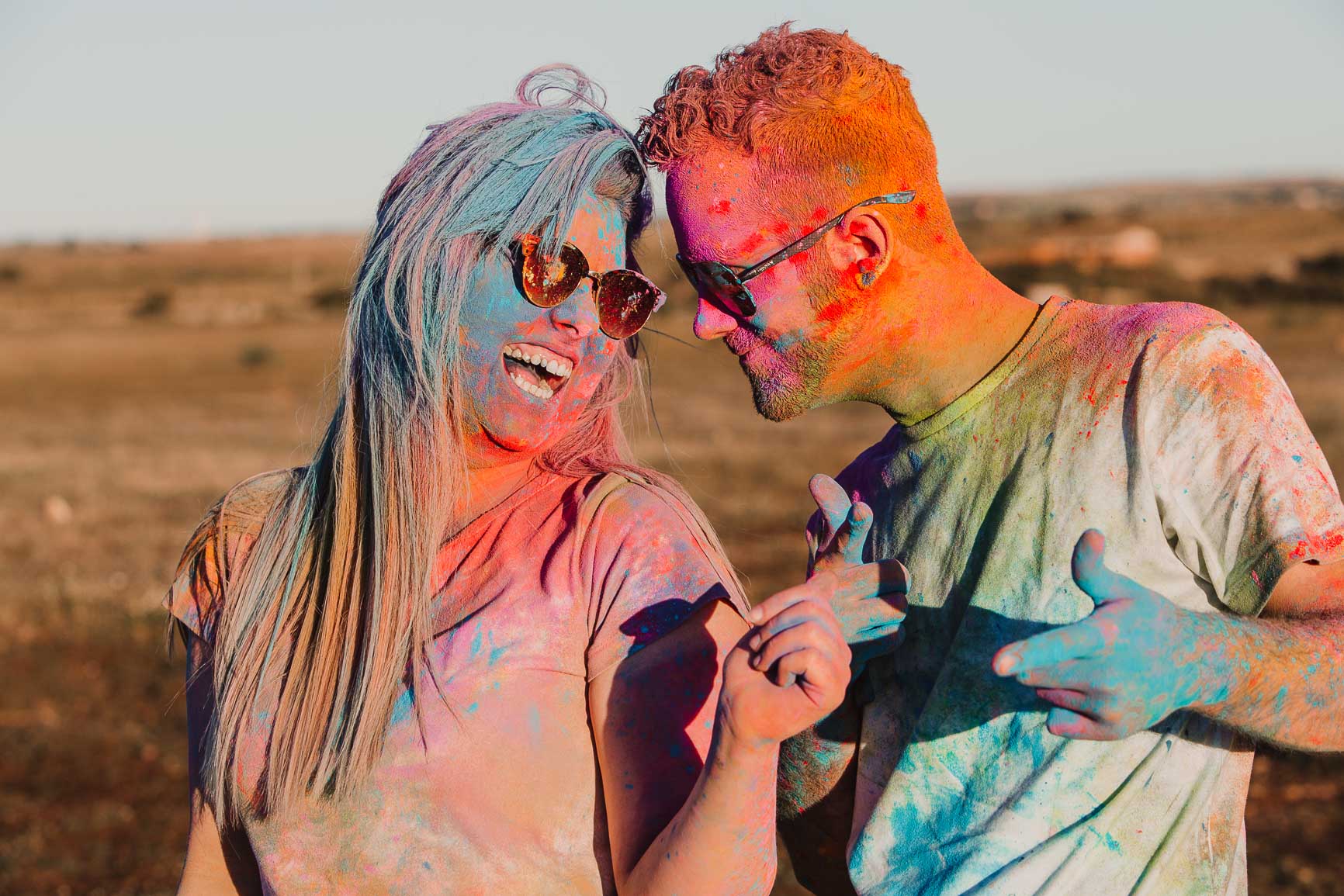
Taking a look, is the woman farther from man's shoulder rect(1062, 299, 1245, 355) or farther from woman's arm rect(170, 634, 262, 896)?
man's shoulder rect(1062, 299, 1245, 355)

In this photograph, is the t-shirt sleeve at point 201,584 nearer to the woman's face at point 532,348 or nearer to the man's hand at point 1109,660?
the woman's face at point 532,348

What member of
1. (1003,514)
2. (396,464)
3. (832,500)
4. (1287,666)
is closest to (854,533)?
(832,500)

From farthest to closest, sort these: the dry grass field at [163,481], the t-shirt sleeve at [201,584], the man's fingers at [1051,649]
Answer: the dry grass field at [163,481]
the t-shirt sleeve at [201,584]
the man's fingers at [1051,649]

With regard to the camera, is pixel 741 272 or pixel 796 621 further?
pixel 741 272

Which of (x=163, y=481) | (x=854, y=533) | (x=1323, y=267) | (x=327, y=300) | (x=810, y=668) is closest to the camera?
(x=810, y=668)

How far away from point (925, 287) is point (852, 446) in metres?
12.9

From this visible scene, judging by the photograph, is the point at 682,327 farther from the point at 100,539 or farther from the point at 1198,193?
the point at 1198,193

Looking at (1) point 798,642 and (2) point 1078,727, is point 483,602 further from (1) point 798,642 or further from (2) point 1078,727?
(2) point 1078,727

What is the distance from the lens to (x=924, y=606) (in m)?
2.18

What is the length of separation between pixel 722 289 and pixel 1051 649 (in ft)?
3.26

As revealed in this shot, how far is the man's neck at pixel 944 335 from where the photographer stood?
218cm

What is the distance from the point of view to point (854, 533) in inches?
77.5

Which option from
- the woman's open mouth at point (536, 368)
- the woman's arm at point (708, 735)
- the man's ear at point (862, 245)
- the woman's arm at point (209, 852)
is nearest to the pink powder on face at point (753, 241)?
the man's ear at point (862, 245)

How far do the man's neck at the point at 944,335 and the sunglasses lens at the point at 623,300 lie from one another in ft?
1.35
